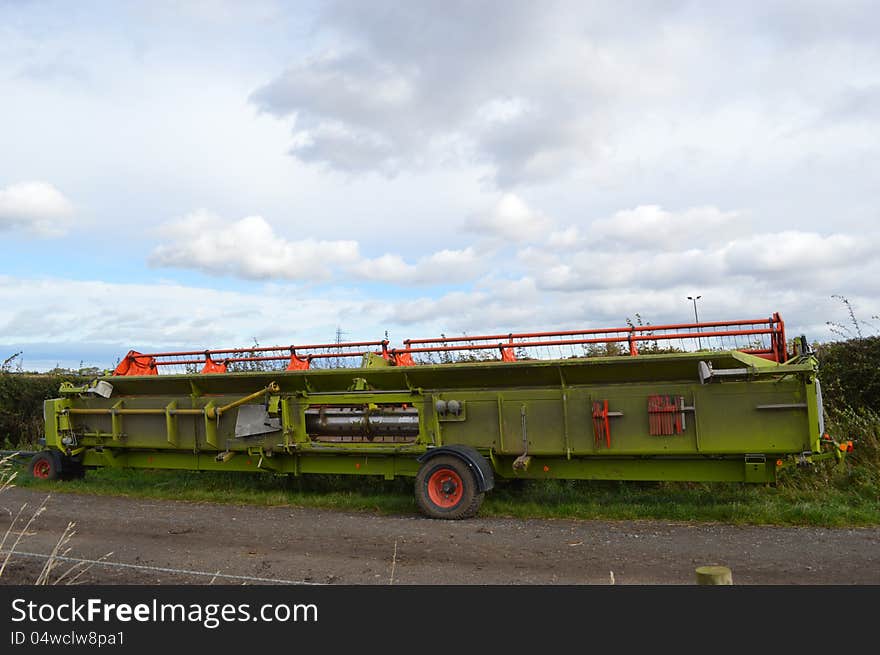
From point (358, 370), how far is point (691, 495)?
4657 mm

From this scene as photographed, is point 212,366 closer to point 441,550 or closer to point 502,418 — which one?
point 502,418

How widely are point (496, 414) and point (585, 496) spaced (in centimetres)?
166

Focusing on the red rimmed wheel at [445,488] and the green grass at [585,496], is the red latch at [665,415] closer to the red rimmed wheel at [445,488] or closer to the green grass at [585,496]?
the green grass at [585,496]

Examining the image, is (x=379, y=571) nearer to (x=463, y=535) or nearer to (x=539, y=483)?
(x=463, y=535)

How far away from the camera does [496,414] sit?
9.67 metres

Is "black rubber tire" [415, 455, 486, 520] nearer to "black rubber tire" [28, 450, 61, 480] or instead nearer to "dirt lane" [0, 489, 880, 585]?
"dirt lane" [0, 489, 880, 585]

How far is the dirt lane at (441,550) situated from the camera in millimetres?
6566

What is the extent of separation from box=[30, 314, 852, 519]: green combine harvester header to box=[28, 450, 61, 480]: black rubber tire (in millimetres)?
1142

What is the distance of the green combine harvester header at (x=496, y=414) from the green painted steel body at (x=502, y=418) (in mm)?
17

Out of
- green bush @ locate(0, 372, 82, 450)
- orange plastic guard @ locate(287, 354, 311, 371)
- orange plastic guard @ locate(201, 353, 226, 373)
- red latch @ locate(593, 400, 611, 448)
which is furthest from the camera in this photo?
green bush @ locate(0, 372, 82, 450)

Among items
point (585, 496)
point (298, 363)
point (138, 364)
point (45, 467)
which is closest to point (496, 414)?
point (585, 496)

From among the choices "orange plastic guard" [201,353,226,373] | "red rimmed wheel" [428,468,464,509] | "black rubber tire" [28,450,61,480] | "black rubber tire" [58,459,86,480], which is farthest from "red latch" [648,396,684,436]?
"black rubber tire" [28,450,61,480]

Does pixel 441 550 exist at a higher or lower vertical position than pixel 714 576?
lower

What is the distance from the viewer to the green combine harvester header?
28.1 ft
